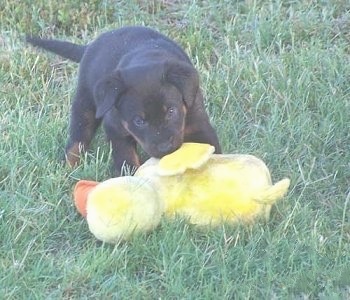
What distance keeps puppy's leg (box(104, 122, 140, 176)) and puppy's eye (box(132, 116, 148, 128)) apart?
301 mm

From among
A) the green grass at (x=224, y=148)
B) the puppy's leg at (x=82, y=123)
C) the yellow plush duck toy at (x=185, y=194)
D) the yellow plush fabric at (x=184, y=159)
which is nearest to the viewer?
the green grass at (x=224, y=148)

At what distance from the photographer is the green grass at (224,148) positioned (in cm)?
361

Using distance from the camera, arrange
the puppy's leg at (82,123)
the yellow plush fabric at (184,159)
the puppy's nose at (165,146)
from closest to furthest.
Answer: the yellow plush fabric at (184,159)
the puppy's nose at (165,146)
the puppy's leg at (82,123)

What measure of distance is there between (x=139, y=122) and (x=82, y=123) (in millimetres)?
722

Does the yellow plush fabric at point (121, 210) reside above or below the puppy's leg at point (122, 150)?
above

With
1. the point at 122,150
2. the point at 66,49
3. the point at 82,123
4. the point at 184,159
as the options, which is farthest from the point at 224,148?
the point at 66,49

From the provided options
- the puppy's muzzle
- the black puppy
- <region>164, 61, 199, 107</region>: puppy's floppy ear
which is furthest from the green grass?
<region>164, 61, 199, 107</region>: puppy's floppy ear

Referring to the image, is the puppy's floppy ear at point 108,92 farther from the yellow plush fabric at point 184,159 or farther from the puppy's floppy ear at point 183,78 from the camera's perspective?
the yellow plush fabric at point 184,159

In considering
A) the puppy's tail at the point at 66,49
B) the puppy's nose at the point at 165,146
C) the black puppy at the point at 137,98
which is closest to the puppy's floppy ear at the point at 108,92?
the black puppy at the point at 137,98

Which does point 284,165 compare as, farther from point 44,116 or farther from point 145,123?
point 44,116

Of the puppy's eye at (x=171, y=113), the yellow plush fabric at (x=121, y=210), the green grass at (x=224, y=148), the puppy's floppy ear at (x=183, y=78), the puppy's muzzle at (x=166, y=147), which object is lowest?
the green grass at (x=224, y=148)

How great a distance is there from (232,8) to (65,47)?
1.51m

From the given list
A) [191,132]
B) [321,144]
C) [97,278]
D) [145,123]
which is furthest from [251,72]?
[97,278]

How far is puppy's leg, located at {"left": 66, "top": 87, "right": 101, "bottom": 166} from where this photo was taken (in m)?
4.62
